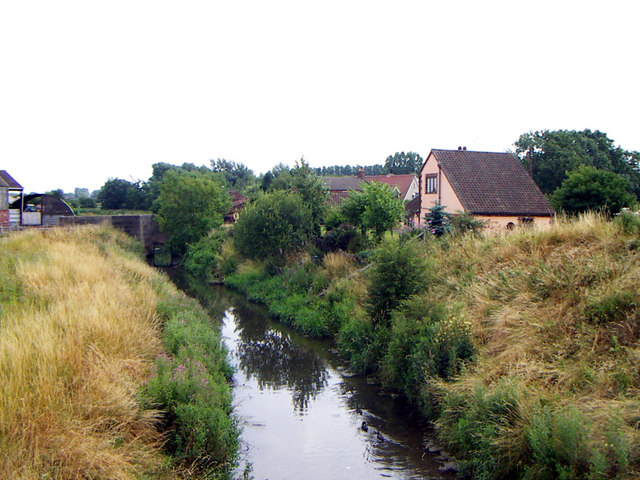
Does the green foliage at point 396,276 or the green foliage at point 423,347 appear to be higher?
the green foliage at point 396,276

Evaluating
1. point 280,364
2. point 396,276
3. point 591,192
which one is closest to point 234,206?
point 591,192

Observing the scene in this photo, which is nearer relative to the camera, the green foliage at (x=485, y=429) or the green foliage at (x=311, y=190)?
the green foliage at (x=485, y=429)

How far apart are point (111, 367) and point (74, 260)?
29.8 feet

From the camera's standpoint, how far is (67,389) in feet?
23.8

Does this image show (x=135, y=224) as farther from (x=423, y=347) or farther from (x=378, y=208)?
(x=423, y=347)

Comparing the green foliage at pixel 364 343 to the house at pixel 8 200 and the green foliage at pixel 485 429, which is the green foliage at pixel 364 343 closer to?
the green foliage at pixel 485 429

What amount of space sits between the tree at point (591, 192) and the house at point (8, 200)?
3461 cm

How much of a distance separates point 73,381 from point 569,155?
48609 mm

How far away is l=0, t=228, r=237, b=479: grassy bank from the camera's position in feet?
20.5

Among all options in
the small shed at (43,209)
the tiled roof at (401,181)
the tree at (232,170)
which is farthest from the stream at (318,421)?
the tree at (232,170)

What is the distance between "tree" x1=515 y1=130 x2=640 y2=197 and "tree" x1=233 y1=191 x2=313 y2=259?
3035 cm

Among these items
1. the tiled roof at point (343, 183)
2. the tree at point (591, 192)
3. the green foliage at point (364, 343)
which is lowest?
the green foliage at point (364, 343)

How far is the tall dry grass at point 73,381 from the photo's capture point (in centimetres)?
613

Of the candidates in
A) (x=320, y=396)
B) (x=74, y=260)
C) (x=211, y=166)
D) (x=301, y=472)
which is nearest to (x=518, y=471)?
(x=301, y=472)
